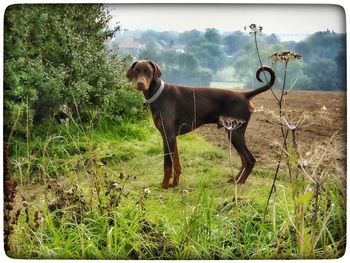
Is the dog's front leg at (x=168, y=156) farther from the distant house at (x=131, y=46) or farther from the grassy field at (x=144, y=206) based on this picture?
the distant house at (x=131, y=46)

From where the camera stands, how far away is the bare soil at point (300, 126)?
459 cm

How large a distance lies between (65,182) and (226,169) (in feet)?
2.80

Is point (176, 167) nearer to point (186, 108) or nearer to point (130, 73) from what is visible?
point (186, 108)

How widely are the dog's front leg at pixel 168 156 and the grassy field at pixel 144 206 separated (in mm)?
36

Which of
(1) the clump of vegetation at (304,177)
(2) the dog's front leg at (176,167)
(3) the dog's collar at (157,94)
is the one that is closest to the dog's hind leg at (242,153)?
(1) the clump of vegetation at (304,177)

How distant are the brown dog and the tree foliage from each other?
119 mm

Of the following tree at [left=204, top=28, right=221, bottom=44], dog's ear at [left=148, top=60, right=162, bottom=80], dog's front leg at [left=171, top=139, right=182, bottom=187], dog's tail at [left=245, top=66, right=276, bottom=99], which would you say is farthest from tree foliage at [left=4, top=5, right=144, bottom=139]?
dog's tail at [left=245, top=66, right=276, bottom=99]

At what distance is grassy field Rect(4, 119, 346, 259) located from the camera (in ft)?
14.9

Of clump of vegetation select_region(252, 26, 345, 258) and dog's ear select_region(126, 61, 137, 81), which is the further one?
dog's ear select_region(126, 61, 137, 81)

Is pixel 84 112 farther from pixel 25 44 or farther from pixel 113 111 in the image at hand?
pixel 25 44

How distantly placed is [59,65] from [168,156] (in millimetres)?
758

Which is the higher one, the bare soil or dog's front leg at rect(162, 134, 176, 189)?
the bare soil

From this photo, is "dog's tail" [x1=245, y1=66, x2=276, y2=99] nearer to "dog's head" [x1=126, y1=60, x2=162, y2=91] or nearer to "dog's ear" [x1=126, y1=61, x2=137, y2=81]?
"dog's head" [x1=126, y1=60, x2=162, y2=91]

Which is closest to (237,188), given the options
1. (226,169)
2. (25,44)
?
(226,169)
